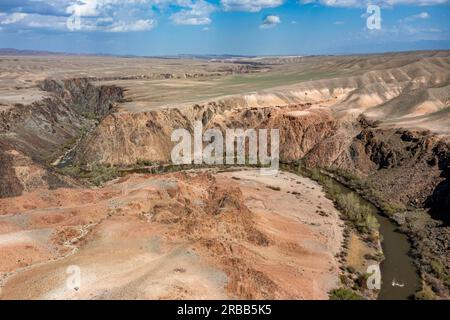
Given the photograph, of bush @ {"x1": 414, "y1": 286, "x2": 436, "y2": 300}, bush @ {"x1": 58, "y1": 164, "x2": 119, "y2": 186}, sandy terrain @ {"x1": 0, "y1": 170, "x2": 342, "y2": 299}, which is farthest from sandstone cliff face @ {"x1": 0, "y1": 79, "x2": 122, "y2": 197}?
bush @ {"x1": 414, "y1": 286, "x2": 436, "y2": 300}

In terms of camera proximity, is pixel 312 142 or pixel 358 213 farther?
pixel 312 142

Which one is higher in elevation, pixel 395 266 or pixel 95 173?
pixel 95 173

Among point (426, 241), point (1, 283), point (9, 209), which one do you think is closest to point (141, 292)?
point (1, 283)

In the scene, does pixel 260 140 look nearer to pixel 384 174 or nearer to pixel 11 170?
pixel 384 174

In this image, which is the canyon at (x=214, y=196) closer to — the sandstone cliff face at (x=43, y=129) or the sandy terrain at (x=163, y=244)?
the sandy terrain at (x=163, y=244)

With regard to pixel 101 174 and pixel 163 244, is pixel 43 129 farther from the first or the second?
pixel 163 244

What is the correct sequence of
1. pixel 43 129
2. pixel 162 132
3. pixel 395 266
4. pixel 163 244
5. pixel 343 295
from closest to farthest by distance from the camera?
pixel 343 295 < pixel 163 244 < pixel 395 266 < pixel 162 132 < pixel 43 129

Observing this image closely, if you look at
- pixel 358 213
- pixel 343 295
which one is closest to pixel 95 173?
pixel 358 213
